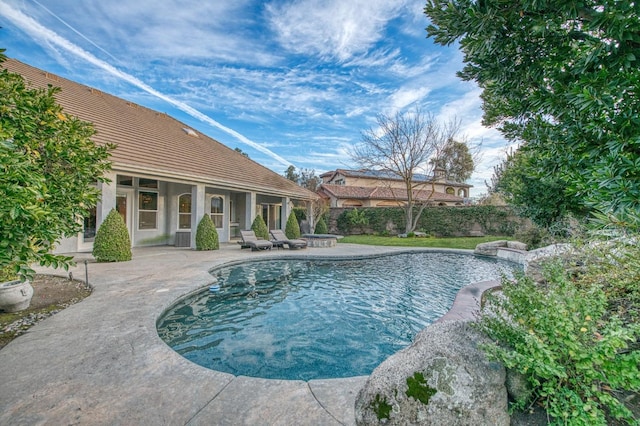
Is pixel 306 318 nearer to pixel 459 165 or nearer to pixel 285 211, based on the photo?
pixel 285 211

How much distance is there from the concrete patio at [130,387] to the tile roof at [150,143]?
7544 mm

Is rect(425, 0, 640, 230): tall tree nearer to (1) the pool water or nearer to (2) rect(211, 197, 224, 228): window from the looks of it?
(1) the pool water

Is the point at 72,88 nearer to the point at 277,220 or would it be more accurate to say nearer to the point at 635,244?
the point at 277,220

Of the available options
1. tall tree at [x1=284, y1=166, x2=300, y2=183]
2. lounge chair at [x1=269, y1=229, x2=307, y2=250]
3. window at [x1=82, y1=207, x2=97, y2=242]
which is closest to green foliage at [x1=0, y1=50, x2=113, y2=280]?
window at [x1=82, y1=207, x2=97, y2=242]

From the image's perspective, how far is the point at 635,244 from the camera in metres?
2.88

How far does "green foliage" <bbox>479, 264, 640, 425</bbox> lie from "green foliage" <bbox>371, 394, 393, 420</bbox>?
0.82 meters

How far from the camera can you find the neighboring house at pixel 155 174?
1073 centimetres

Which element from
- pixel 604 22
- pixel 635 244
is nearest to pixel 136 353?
pixel 604 22

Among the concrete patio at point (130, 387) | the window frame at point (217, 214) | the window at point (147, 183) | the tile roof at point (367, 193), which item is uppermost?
the tile roof at point (367, 193)

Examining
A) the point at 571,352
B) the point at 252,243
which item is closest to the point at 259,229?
the point at 252,243

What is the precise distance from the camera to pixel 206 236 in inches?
499

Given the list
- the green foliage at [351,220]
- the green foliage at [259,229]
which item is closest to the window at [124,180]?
the green foliage at [259,229]

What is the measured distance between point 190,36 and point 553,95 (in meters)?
12.7

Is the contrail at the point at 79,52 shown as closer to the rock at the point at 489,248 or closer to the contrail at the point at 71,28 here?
the contrail at the point at 71,28
